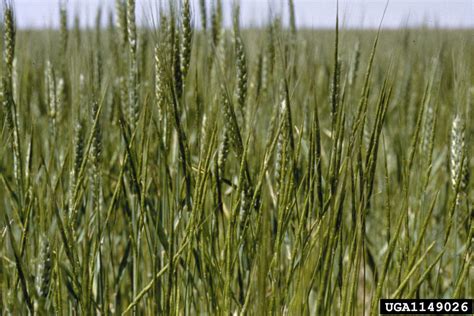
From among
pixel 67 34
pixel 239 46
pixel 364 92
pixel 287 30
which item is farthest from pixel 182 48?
pixel 67 34

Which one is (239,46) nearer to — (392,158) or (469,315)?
(469,315)

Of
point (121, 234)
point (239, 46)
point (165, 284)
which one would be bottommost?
point (121, 234)

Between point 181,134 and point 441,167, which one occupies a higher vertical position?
point 181,134

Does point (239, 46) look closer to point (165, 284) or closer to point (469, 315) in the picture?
point (165, 284)

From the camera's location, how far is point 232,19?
49.7 inches

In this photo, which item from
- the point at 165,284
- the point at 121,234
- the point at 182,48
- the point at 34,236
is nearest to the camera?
the point at 165,284

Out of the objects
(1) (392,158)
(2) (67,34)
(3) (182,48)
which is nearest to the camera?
(3) (182,48)

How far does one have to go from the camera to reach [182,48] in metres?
1.12

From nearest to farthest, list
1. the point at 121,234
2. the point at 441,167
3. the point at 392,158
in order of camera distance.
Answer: the point at 121,234, the point at 441,167, the point at 392,158

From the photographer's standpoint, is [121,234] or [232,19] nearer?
[232,19]

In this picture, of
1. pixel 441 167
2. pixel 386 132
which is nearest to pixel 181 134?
pixel 441 167

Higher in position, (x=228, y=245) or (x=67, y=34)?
(x=67, y=34)

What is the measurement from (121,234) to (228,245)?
87cm

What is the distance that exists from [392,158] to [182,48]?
149 cm
